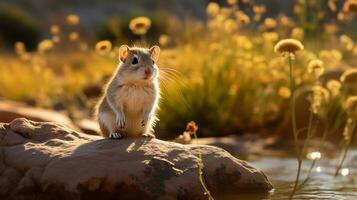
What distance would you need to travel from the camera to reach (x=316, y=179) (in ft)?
23.7

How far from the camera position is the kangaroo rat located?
6.23m

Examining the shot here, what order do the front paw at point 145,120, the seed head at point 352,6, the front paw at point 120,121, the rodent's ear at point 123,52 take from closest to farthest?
the front paw at point 120,121 < the front paw at point 145,120 < the rodent's ear at point 123,52 < the seed head at point 352,6

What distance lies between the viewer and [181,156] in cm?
598

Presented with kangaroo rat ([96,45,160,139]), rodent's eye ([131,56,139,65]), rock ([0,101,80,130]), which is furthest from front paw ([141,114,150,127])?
rock ([0,101,80,130])

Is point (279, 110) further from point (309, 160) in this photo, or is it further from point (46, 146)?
point (46, 146)

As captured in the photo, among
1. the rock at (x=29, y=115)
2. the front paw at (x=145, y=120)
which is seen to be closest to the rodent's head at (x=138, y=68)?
the front paw at (x=145, y=120)

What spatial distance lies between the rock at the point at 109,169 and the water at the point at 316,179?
0.36 metres

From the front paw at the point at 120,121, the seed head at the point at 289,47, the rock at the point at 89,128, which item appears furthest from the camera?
the rock at the point at 89,128

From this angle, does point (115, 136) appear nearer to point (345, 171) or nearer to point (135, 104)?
point (135, 104)

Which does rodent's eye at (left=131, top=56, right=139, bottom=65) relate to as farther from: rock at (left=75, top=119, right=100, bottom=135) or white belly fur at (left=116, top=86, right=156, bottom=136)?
rock at (left=75, top=119, right=100, bottom=135)

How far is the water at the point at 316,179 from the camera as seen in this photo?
6332mm

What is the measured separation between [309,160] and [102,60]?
8271mm

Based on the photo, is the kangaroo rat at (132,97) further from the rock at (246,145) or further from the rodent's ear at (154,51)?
the rock at (246,145)

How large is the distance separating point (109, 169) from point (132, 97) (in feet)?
2.65
